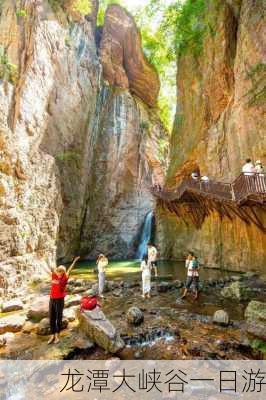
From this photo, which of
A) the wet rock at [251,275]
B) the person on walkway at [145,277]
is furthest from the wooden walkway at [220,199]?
the person on walkway at [145,277]

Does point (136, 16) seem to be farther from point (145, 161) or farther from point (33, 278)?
point (33, 278)

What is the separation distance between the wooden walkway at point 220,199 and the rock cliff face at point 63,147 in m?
7.10

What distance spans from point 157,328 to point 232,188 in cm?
912

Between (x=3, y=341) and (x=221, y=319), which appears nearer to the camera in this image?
(x=3, y=341)

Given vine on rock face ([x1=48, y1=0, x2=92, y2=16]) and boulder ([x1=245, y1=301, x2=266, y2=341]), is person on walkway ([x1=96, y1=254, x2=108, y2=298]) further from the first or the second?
vine on rock face ([x1=48, y1=0, x2=92, y2=16])

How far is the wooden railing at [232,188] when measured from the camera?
12.3 m

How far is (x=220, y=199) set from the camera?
16.1 m

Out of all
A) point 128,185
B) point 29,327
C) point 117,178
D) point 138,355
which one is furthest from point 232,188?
point 128,185

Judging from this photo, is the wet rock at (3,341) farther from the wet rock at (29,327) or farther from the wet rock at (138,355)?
the wet rock at (138,355)

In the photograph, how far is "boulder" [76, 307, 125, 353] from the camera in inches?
260

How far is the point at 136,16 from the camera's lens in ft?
121

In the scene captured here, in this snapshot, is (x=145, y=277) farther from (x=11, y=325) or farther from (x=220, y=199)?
(x=220, y=199)

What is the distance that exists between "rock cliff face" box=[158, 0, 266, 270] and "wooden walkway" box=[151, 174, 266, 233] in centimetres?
82

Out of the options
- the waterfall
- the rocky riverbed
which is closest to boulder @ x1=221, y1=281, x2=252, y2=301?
the rocky riverbed
